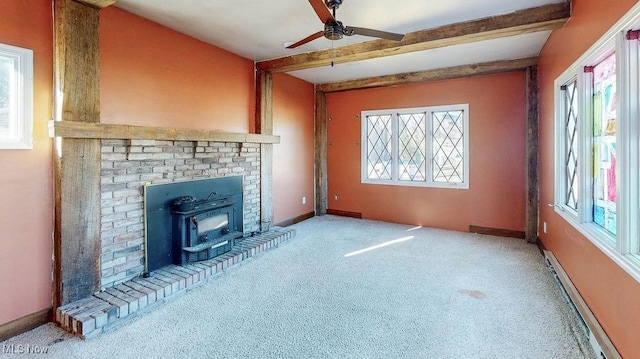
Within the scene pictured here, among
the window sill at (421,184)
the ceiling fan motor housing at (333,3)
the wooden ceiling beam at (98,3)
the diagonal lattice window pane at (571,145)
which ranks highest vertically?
the wooden ceiling beam at (98,3)

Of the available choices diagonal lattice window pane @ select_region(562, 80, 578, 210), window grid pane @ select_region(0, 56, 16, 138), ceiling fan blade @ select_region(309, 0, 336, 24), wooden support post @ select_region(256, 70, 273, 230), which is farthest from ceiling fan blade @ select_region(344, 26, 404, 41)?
window grid pane @ select_region(0, 56, 16, 138)

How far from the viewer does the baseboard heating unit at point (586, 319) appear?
1873 millimetres

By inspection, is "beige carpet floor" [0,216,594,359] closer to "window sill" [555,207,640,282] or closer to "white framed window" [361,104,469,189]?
"window sill" [555,207,640,282]

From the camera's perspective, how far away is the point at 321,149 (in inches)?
245

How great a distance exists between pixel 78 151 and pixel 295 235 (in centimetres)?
296

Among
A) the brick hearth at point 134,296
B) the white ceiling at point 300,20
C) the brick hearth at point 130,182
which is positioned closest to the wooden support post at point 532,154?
the white ceiling at point 300,20

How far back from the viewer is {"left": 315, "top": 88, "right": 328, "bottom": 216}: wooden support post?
6168 millimetres

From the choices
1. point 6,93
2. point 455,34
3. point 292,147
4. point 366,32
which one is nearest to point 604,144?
point 455,34

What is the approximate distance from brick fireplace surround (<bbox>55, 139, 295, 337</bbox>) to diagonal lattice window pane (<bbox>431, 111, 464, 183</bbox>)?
3423 millimetres

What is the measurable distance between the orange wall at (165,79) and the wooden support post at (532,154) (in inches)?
150

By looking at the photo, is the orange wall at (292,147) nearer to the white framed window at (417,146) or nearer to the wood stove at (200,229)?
the white framed window at (417,146)

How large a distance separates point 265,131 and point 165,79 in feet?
5.24

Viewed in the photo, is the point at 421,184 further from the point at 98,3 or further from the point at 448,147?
the point at 98,3

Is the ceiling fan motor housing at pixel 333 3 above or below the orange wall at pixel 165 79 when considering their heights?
above
